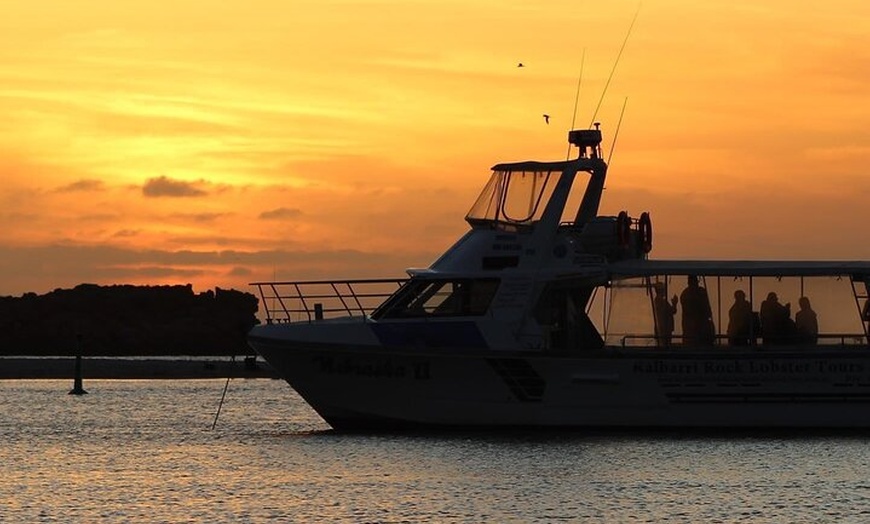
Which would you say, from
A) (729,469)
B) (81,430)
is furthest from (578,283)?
(81,430)

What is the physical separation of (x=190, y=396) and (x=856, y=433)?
40451 mm

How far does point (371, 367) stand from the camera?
40.3 m

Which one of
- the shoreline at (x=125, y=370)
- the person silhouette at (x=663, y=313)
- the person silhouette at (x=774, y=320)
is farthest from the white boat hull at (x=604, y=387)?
the shoreline at (x=125, y=370)

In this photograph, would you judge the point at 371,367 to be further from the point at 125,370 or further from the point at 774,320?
the point at 125,370

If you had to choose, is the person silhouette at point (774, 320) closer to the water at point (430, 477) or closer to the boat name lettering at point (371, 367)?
the water at point (430, 477)

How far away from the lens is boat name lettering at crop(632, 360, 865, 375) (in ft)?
132

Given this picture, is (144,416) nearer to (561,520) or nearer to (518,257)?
(518,257)

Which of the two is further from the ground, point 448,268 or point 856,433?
point 448,268

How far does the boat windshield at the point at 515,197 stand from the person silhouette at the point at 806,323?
6.25m

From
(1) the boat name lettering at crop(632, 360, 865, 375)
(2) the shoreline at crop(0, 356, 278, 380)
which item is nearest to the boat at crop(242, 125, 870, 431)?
(1) the boat name lettering at crop(632, 360, 865, 375)

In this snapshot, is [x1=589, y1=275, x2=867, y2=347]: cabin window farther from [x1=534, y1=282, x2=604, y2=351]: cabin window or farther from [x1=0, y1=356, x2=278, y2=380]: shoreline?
[x1=0, y1=356, x2=278, y2=380]: shoreline

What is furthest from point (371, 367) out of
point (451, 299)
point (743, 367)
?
point (743, 367)

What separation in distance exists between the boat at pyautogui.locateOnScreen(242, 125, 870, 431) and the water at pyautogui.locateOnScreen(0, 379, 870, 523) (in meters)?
0.84

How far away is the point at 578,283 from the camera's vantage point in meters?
40.9
